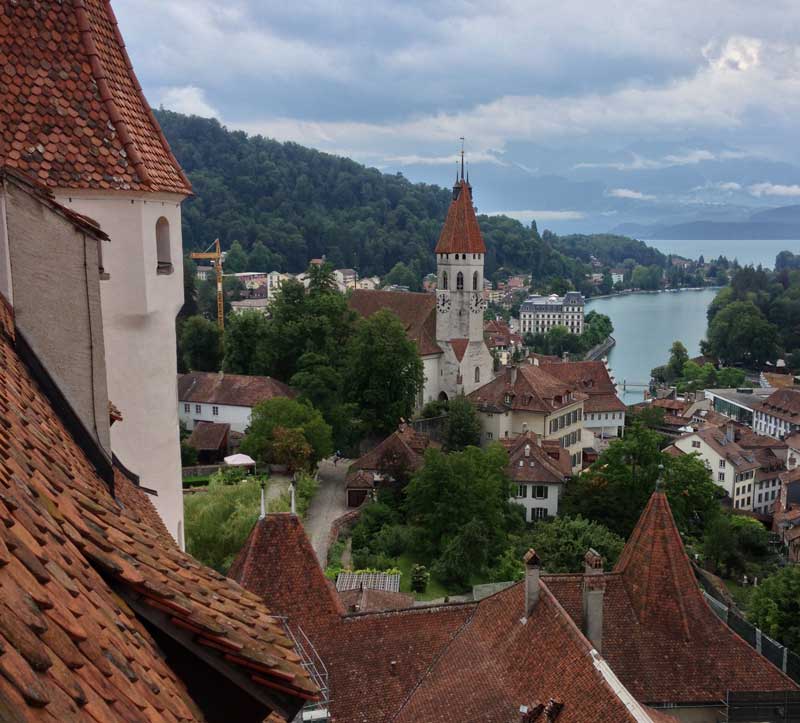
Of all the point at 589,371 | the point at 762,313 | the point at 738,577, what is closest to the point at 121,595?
the point at 738,577

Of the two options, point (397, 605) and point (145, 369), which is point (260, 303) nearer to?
point (397, 605)

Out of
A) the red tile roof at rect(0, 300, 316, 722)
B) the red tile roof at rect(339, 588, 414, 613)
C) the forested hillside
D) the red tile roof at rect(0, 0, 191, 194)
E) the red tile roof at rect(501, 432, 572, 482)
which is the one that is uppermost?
the forested hillside

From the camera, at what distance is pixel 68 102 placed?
6988 mm

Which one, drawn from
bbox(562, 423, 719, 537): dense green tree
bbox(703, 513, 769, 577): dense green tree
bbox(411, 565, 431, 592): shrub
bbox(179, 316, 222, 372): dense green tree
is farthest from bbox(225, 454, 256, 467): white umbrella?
bbox(179, 316, 222, 372): dense green tree

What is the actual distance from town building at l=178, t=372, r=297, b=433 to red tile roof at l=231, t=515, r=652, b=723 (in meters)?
32.0

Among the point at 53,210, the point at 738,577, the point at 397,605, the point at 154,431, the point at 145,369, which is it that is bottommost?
the point at 738,577

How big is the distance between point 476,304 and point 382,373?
11.1 meters

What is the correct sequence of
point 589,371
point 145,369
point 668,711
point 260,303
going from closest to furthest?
point 145,369 < point 668,711 < point 589,371 < point 260,303

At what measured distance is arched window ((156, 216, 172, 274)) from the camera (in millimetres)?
8230

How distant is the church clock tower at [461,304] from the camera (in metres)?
55.4

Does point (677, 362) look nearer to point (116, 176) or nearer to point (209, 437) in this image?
point (209, 437)

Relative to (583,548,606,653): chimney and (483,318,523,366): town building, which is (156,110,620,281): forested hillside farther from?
(583,548,606,653): chimney

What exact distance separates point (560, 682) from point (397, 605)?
10.3 metres

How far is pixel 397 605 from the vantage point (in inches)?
871
